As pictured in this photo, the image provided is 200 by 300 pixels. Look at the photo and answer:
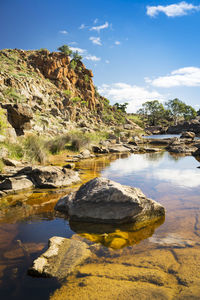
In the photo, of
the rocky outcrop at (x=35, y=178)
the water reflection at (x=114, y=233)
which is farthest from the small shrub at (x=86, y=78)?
the water reflection at (x=114, y=233)

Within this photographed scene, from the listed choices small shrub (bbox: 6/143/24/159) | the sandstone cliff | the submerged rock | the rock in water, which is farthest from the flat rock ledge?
the sandstone cliff

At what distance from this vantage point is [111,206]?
4.82 m

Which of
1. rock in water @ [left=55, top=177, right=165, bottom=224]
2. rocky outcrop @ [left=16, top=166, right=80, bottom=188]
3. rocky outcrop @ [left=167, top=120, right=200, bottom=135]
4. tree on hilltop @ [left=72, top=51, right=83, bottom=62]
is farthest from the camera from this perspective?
tree on hilltop @ [left=72, top=51, right=83, bottom=62]

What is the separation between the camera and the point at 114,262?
3268mm

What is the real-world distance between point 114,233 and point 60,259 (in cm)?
142

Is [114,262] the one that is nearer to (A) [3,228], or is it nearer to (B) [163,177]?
(A) [3,228]

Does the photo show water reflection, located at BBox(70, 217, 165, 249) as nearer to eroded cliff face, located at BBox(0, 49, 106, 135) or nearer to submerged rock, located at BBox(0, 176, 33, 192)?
submerged rock, located at BBox(0, 176, 33, 192)

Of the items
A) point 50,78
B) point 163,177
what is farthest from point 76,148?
point 50,78

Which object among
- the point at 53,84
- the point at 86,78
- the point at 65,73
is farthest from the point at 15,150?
the point at 86,78

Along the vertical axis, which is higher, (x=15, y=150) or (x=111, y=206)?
(x=15, y=150)

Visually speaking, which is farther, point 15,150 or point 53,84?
point 53,84

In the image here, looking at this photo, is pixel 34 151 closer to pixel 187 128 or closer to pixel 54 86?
pixel 54 86

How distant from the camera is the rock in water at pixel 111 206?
15.5 feet

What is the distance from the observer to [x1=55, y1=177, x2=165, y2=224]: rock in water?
187 inches
